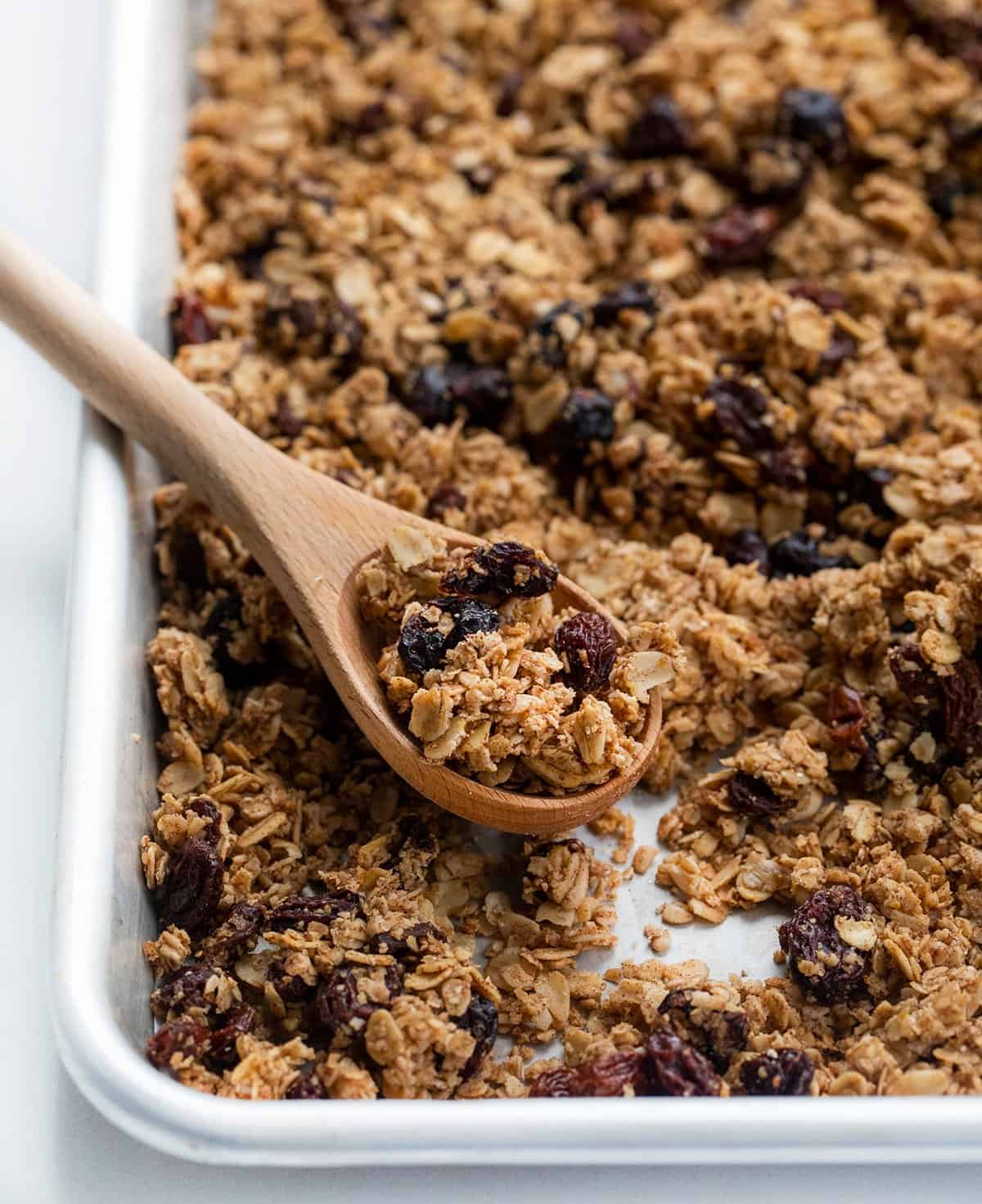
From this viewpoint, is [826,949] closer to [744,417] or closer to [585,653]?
[585,653]

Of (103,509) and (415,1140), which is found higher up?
(103,509)

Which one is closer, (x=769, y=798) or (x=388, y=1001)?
(x=388, y=1001)

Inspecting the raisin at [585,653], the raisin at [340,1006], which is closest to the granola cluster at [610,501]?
the raisin at [340,1006]

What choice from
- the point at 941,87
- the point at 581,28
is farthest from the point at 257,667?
the point at 941,87

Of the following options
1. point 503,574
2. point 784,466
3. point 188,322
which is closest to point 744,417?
point 784,466

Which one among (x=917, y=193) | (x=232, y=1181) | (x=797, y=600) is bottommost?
(x=232, y=1181)

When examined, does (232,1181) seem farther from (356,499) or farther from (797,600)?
(797,600)

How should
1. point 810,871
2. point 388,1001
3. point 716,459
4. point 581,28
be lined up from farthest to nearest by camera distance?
point 581,28
point 716,459
point 810,871
point 388,1001
